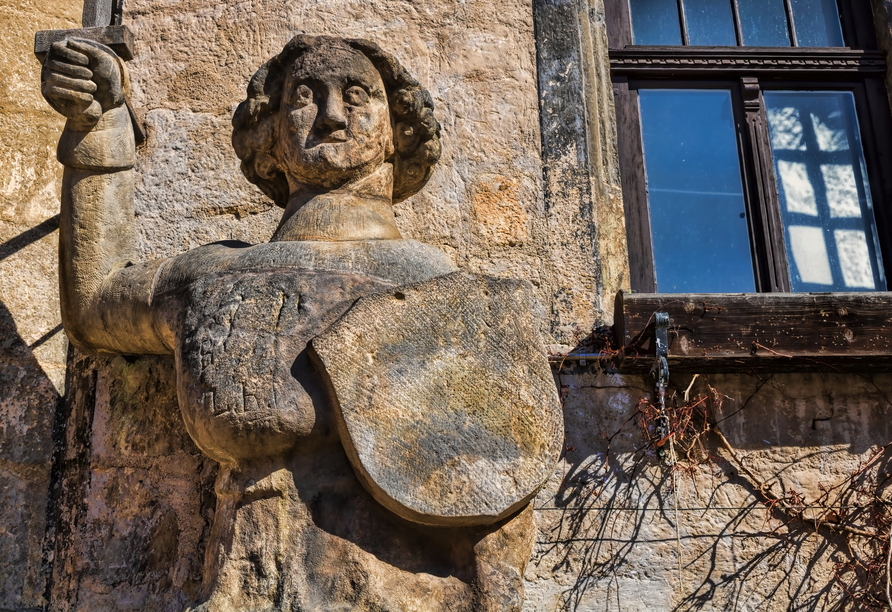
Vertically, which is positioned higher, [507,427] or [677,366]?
[677,366]

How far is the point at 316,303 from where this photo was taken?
2627 millimetres

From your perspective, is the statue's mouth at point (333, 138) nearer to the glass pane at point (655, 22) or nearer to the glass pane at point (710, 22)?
the glass pane at point (655, 22)

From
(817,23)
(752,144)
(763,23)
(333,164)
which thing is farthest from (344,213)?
(817,23)

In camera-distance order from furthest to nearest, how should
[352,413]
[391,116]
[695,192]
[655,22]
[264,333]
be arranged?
[655,22], [695,192], [391,116], [264,333], [352,413]

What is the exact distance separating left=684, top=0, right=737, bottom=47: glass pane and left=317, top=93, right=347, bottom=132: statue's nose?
1.77 metres

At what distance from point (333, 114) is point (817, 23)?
222 cm

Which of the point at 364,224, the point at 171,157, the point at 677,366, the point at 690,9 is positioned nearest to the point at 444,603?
the point at 364,224

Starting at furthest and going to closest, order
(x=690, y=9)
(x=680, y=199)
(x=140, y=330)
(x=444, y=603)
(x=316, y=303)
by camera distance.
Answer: (x=690, y=9) < (x=680, y=199) < (x=140, y=330) < (x=316, y=303) < (x=444, y=603)

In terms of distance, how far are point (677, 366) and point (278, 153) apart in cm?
126

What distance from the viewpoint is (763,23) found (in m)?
4.32

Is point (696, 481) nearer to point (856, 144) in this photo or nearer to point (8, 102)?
point (856, 144)

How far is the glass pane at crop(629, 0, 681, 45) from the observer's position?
4230mm

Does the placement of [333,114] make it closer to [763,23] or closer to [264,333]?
[264,333]

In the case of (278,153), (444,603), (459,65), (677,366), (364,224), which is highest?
(459,65)
